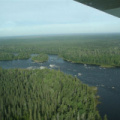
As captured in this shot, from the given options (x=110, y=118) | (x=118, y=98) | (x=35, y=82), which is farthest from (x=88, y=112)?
(x=35, y=82)

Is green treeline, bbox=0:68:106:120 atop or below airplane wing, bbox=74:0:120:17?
below

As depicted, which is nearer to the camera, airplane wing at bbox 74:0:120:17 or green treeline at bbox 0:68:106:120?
airplane wing at bbox 74:0:120:17

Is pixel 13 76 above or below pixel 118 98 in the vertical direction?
above

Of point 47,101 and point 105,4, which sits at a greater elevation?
point 105,4

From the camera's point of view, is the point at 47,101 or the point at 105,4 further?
the point at 47,101

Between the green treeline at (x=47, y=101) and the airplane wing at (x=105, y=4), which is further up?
the airplane wing at (x=105, y=4)

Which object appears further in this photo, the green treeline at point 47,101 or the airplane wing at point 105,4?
the green treeline at point 47,101

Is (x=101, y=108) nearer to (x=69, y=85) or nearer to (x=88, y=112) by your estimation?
(x=88, y=112)

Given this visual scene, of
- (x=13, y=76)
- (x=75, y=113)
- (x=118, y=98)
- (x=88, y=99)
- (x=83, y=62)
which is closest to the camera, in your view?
(x=75, y=113)
